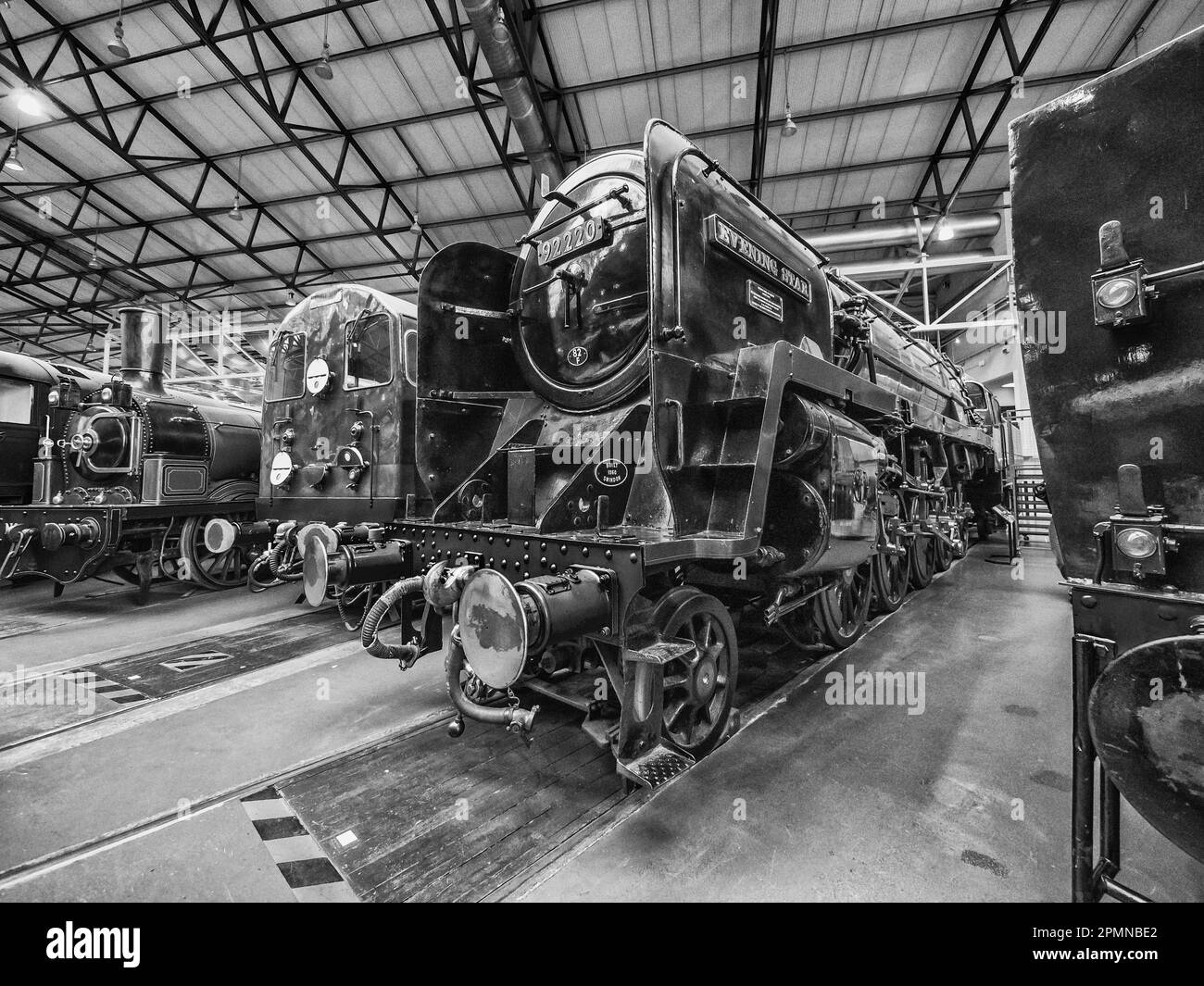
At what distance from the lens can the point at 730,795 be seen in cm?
210

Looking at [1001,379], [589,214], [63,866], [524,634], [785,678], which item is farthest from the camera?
[1001,379]

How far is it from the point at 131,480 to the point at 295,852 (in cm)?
591

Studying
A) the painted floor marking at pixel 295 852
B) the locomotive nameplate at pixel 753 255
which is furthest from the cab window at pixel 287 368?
the locomotive nameplate at pixel 753 255

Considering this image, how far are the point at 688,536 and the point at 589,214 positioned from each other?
192 cm

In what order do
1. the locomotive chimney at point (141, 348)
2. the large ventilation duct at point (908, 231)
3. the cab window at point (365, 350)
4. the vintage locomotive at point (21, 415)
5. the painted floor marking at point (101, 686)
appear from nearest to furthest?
the painted floor marking at point (101, 686), the cab window at point (365, 350), the vintage locomotive at point (21, 415), the locomotive chimney at point (141, 348), the large ventilation duct at point (908, 231)

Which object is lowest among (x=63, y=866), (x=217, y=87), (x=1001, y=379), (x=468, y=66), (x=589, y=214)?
(x=63, y=866)

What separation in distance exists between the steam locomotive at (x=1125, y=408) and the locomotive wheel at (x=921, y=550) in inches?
159

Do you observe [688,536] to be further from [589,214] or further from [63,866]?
[63,866]

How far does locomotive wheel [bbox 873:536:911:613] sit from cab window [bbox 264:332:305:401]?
5261 millimetres

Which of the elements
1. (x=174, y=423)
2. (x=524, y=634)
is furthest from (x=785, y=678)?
(x=174, y=423)

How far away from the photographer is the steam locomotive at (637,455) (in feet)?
6.62

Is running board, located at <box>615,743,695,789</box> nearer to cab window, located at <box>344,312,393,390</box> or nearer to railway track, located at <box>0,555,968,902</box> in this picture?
railway track, located at <box>0,555,968,902</box>

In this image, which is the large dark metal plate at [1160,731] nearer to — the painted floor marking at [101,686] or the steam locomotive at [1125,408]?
the steam locomotive at [1125,408]

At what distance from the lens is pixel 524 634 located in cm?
164
